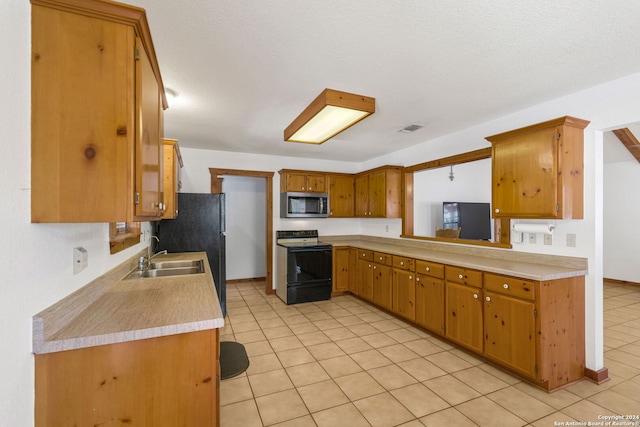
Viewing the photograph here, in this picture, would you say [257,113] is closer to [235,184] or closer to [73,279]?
[73,279]

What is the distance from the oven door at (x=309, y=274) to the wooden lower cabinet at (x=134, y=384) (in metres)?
3.24

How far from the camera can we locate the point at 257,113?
3.14 metres

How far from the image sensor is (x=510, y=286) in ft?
8.18

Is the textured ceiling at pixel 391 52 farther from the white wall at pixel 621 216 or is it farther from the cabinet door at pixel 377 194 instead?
the white wall at pixel 621 216

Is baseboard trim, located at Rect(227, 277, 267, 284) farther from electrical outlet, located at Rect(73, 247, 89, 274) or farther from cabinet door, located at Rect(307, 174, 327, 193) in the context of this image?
electrical outlet, located at Rect(73, 247, 89, 274)

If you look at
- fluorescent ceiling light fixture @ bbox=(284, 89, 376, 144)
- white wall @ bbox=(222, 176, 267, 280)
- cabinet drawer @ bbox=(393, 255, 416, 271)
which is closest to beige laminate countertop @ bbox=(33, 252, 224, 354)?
fluorescent ceiling light fixture @ bbox=(284, 89, 376, 144)

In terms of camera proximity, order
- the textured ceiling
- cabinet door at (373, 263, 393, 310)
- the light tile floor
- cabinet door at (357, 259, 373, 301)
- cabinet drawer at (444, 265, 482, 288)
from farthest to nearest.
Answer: cabinet door at (357, 259, 373, 301), cabinet door at (373, 263, 393, 310), cabinet drawer at (444, 265, 482, 288), the light tile floor, the textured ceiling

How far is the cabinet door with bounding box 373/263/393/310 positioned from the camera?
4051 mm

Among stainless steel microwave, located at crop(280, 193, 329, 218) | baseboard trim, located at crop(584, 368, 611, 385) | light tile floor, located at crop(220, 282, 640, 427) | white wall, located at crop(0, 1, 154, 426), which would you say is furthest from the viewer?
stainless steel microwave, located at crop(280, 193, 329, 218)

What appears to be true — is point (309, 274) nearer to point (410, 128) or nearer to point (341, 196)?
point (341, 196)

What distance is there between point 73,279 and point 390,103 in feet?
8.87

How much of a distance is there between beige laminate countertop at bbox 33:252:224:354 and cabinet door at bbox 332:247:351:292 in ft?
10.7

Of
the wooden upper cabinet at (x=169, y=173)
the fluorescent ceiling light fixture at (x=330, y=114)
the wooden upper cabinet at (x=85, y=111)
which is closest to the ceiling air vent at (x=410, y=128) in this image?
the fluorescent ceiling light fixture at (x=330, y=114)

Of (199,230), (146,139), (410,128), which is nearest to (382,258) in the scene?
(410,128)
